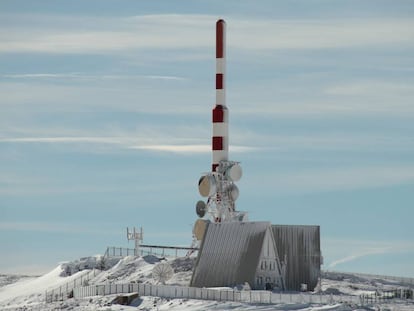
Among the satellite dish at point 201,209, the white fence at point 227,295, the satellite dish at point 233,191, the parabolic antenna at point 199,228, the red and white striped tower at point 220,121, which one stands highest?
the red and white striped tower at point 220,121

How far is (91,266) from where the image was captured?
107m

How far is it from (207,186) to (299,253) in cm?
1295

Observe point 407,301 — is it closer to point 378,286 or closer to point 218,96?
point 378,286

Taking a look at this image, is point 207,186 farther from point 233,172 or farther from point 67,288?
point 67,288

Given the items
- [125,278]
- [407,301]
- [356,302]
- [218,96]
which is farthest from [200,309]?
[218,96]

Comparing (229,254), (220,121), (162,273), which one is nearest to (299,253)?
(229,254)

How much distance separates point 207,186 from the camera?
98500 mm

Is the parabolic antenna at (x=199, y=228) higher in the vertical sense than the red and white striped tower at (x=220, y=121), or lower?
lower

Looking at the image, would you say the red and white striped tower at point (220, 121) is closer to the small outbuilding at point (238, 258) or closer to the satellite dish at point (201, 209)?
the satellite dish at point (201, 209)

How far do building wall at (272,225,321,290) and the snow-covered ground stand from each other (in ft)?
6.03

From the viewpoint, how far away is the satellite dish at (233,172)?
325ft

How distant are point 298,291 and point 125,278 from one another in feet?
54.7

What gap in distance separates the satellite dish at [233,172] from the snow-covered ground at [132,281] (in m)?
7.67

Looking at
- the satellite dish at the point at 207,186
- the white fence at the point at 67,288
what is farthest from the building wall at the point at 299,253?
the white fence at the point at 67,288
